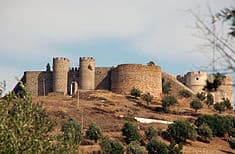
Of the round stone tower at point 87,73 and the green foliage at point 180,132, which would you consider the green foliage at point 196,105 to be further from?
the green foliage at point 180,132

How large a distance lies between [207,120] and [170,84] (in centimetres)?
1504

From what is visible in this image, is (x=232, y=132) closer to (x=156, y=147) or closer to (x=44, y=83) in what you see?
(x=156, y=147)

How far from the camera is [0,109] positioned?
12336mm

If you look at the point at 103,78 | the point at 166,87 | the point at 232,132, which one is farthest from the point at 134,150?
the point at 166,87

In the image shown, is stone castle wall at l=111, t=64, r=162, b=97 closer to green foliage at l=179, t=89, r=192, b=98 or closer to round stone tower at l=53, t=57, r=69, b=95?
green foliage at l=179, t=89, r=192, b=98

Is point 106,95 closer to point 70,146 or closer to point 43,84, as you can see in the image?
point 43,84

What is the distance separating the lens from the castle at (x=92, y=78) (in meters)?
54.1

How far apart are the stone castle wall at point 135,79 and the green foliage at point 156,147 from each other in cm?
1956

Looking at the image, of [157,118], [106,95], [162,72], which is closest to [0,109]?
[157,118]

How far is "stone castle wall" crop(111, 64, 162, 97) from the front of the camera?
178 feet

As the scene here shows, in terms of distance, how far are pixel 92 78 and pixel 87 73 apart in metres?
0.60

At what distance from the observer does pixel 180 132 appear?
38375mm

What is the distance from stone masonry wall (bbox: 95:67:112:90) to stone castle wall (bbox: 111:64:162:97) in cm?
67

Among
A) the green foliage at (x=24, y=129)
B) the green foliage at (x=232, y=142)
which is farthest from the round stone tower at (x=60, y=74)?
the green foliage at (x=24, y=129)
